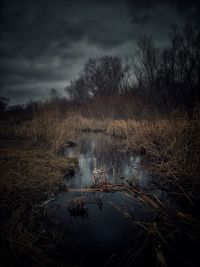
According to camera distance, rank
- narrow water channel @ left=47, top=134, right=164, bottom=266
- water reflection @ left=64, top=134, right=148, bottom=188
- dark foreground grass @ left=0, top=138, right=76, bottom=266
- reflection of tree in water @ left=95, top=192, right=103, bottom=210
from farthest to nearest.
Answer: water reflection @ left=64, top=134, right=148, bottom=188 < reflection of tree in water @ left=95, top=192, right=103, bottom=210 < narrow water channel @ left=47, top=134, right=164, bottom=266 < dark foreground grass @ left=0, top=138, right=76, bottom=266

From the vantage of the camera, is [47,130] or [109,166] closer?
[109,166]

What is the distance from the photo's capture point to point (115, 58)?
3675 centimetres

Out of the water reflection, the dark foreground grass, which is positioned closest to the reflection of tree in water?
the water reflection

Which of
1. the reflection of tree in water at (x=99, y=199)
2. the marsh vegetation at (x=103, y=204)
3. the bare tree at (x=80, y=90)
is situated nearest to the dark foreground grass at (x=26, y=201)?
the marsh vegetation at (x=103, y=204)

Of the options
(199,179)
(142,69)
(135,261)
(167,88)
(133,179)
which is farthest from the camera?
(142,69)

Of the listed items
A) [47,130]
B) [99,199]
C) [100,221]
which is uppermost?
[47,130]

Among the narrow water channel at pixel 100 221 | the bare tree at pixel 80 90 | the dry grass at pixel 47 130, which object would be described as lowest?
the narrow water channel at pixel 100 221

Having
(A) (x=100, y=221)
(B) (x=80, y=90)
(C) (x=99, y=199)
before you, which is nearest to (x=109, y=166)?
(C) (x=99, y=199)

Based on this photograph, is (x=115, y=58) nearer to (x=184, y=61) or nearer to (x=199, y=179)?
(x=184, y=61)

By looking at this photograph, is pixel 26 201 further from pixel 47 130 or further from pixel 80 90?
pixel 80 90

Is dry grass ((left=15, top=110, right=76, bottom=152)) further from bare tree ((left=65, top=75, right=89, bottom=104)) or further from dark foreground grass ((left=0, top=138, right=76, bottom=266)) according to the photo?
bare tree ((left=65, top=75, right=89, bottom=104))

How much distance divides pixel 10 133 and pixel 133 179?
7.99m

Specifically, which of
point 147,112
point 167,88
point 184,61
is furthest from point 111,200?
point 184,61

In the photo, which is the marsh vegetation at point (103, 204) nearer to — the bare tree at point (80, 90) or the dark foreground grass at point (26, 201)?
the dark foreground grass at point (26, 201)
